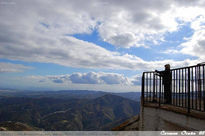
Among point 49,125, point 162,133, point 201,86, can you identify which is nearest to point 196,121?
point 201,86

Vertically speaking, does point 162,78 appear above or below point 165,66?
below

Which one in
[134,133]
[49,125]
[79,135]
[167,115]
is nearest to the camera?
[167,115]

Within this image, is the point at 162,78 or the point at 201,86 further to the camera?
the point at 162,78

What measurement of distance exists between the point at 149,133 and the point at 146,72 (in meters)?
2.99

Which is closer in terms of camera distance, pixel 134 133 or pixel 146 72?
pixel 146 72

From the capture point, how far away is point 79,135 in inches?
6422

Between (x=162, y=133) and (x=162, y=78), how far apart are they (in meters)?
2.87

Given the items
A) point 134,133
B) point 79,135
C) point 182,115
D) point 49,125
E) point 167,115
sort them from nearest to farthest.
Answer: point 182,115, point 167,115, point 134,133, point 79,135, point 49,125

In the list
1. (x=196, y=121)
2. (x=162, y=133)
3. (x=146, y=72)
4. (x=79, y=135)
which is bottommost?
(x=79, y=135)

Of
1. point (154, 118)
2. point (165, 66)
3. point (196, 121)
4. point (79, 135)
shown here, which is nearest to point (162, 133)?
point (154, 118)

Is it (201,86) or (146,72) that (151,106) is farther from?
(201,86)

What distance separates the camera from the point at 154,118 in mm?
7676

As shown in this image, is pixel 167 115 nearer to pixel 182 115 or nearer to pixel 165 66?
pixel 182 115

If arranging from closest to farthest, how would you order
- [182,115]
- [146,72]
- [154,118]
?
[182,115] < [154,118] < [146,72]
